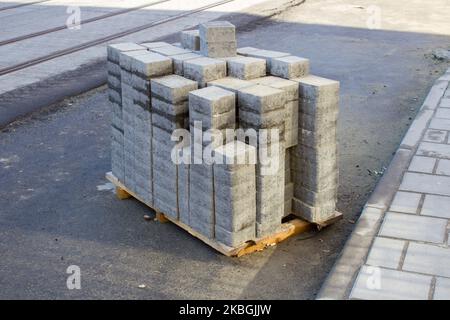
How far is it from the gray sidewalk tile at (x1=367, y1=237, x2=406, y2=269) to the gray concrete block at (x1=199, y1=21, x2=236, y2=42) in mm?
2599

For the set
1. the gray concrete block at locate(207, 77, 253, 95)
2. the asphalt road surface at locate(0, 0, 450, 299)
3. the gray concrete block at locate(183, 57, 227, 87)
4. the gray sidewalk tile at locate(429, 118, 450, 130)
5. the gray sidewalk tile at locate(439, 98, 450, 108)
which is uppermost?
the gray concrete block at locate(183, 57, 227, 87)

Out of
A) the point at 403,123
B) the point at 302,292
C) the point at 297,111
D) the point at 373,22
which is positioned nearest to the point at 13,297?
the point at 302,292

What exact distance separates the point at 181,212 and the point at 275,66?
1766 mm

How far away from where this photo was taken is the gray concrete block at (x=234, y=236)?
20.4 feet

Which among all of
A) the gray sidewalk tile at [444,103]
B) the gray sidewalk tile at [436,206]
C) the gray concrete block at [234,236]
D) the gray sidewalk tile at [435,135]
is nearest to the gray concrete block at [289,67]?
the gray concrete block at [234,236]

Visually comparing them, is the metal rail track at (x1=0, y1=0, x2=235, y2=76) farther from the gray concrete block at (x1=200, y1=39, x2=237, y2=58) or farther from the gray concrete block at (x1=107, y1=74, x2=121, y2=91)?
the gray concrete block at (x1=200, y1=39, x2=237, y2=58)

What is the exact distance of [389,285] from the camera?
5.66 meters

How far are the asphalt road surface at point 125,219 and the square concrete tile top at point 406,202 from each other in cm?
45

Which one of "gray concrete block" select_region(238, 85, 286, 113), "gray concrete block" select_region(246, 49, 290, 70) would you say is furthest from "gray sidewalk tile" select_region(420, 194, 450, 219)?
"gray concrete block" select_region(246, 49, 290, 70)

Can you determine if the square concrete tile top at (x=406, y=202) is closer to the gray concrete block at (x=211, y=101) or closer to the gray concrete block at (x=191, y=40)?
the gray concrete block at (x=211, y=101)

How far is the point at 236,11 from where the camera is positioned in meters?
20.2

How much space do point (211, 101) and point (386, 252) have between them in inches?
84.3

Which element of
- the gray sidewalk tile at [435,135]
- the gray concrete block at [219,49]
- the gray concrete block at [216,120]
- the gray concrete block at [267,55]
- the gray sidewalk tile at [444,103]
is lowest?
the gray sidewalk tile at [435,135]

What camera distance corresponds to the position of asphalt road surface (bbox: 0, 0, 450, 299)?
603 cm
